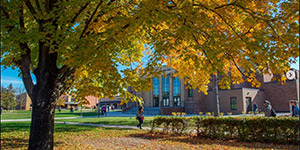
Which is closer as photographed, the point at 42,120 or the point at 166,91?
the point at 42,120

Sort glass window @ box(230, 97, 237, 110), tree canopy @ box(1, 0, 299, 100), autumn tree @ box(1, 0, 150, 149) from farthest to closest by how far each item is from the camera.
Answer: glass window @ box(230, 97, 237, 110), autumn tree @ box(1, 0, 150, 149), tree canopy @ box(1, 0, 299, 100)

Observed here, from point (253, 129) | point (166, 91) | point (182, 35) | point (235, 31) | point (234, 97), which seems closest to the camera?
point (182, 35)

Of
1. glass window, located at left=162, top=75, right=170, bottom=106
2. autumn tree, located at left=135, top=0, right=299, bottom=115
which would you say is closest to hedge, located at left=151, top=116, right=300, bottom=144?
autumn tree, located at left=135, top=0, right=299, bottom=115

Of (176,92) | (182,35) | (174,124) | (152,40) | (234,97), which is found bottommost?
(174,124)

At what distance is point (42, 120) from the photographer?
5.83 m

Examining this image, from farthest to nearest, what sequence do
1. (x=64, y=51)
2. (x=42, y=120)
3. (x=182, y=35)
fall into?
(x=42, y=120)
(x=64, y=51)
(x=182, y=35)

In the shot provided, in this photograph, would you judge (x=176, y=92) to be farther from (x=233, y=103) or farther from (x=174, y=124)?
(x=174, y=124)

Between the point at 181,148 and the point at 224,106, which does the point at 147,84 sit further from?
the point at 224,106

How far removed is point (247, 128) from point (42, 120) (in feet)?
24.8

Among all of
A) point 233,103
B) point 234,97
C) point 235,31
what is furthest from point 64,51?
point 233,103

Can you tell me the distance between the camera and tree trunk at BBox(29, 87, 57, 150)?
578cm

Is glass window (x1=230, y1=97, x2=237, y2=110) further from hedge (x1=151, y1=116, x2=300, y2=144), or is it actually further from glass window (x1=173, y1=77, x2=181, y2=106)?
hedge (x1=151, y1=116, x2=300, y2=144)

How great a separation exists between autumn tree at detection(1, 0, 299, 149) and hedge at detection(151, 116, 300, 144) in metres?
3.14

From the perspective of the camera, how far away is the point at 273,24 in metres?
4.73
